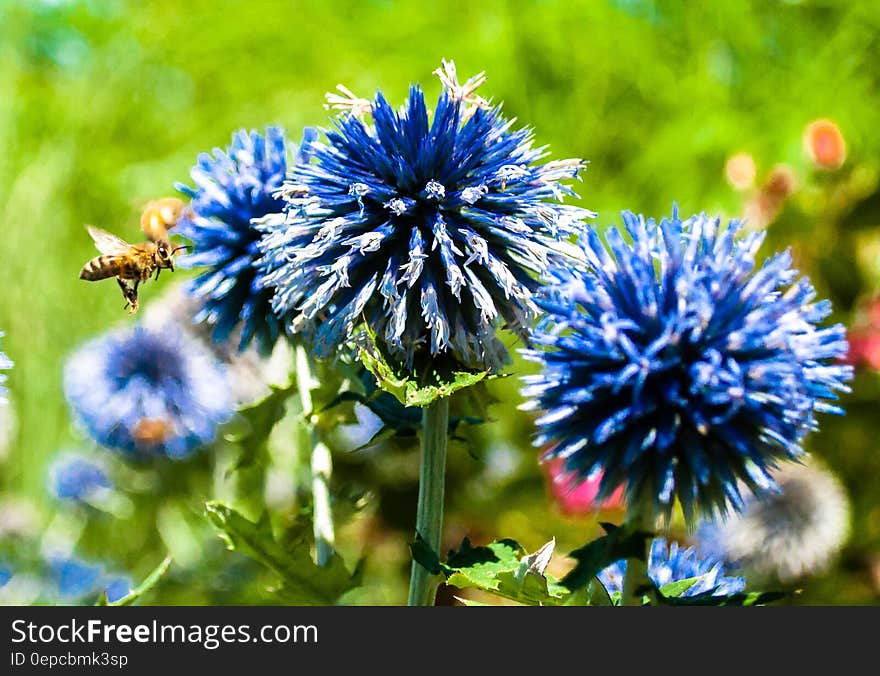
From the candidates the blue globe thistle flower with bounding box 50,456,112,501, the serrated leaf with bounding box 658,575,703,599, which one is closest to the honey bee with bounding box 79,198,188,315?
the serrated leaf with bounding box 658,575,703,599

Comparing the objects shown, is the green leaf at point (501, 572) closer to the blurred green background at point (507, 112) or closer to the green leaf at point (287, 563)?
the green leaf at point (287, 563)

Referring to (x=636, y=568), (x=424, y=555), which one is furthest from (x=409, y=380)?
(x=636, y=568)

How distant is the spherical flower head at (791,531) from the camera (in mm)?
2479

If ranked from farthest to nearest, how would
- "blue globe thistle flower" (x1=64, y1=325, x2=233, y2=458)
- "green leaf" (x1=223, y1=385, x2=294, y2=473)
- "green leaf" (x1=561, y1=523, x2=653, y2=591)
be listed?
"blue globe thistle flower" (x1=64, y1=325, x2=233, y2=458) → "green leaf" (x1=223, y1=385, x2=294, y2=473) → "green leaf" (x1=561, y1=523, x2=653, y2=591)

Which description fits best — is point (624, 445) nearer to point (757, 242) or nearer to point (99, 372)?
point (757, 242)

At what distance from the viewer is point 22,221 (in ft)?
14.0

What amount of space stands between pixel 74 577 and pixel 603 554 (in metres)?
1.60

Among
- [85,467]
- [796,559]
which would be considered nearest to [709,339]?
[796,559]

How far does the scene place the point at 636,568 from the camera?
0.87 metres

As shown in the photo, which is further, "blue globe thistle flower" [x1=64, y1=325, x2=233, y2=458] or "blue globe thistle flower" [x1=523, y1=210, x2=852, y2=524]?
"blue globe thistle flower" [x1=64, y1=325, x2=233, y2=458]

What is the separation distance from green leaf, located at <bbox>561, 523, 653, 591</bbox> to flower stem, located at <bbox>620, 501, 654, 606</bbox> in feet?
0.12

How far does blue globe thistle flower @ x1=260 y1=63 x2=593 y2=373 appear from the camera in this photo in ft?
3.52

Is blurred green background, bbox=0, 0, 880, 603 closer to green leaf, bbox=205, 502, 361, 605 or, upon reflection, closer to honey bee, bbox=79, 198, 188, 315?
honey bee, bbox=79, 198, 188, 315

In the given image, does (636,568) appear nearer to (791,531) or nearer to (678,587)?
(678,587)
